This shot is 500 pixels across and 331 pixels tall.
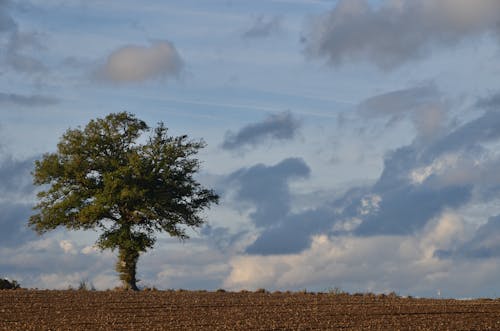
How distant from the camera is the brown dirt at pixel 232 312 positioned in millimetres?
30203

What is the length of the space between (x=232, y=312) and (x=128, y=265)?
62.5ft

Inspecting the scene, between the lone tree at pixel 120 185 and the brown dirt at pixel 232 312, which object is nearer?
the brown dirt at pixel 232 312

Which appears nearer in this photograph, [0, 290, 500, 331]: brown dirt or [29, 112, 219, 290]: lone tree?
[0, 290, 500, 331]: brown dirt

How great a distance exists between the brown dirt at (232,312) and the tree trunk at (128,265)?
7620mm

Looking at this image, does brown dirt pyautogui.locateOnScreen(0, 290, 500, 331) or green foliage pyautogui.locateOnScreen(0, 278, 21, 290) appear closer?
brown dirt pyautogui.locateOnScreen(0, 290, 500, 331)

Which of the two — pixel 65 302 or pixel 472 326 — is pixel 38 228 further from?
pixel 472 326

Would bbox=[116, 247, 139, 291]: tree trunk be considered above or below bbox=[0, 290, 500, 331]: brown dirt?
above

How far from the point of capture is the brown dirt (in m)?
30.2

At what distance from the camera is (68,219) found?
171ft

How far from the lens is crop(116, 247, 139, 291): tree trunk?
51594 mm

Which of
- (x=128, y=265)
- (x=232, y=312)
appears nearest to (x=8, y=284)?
(x=128, y=265)

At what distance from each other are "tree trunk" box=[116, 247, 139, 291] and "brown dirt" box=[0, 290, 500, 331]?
7.62m

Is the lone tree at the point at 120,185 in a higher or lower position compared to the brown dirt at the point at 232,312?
higher

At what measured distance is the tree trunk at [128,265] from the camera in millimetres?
51594
